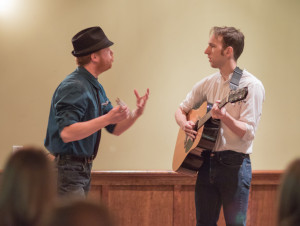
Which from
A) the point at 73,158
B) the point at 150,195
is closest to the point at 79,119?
the point at 73,158

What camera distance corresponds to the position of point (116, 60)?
398cm

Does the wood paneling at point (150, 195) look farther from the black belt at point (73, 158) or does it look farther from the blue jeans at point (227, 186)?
the black belt at point (73, 158)

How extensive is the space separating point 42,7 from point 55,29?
23 cm

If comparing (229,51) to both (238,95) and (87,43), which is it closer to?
(238,95)

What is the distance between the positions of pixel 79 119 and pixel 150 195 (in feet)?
5.29

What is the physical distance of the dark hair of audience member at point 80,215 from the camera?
2.84 feet

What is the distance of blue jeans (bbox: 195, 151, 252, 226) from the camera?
2801mm

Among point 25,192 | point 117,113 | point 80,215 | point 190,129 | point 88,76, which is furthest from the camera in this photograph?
point 190,129

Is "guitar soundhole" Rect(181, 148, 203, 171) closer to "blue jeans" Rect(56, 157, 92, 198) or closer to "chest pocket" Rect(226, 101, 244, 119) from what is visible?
"chest pocket" Rect(226, 101, 244, 119)

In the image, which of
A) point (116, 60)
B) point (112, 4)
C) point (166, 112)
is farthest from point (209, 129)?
point (112, 4)

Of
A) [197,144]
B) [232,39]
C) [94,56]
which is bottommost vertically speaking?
[197,144]

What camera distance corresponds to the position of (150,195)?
157 inches

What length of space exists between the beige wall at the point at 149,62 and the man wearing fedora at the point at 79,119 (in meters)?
1.14

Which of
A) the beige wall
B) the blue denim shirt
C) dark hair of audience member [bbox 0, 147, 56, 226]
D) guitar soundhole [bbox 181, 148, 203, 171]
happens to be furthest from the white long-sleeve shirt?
dark hair of audience member [bbox 0, 147, 56, 226]
